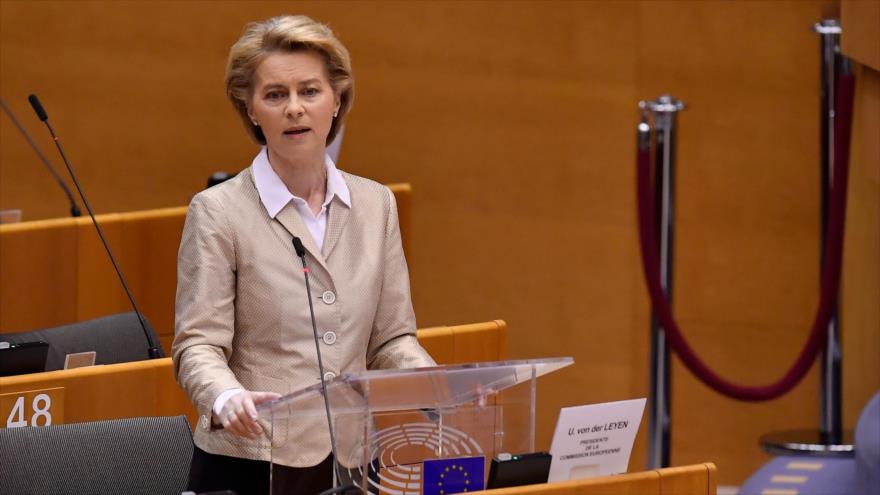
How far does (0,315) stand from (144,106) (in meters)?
1.40

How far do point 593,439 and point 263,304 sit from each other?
0.60 meters

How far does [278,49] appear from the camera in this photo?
2543 millimetres

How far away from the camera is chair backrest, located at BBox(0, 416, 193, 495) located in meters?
2.80

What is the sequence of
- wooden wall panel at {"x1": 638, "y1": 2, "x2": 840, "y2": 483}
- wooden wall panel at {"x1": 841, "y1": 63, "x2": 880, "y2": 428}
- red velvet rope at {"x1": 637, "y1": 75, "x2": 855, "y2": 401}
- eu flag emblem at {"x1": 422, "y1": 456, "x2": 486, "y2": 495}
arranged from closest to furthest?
1. eu flag emblem at {"x1": 422, "y1": 456, "x2": 486, "y2": 495}
2. red velvet rope at {"x1": 637, "y1": 75, "x2": 855, "y2": 401}
3. wooden wall panel at {"x1": 841, "y1": 63, "x2": 880, "y2": 428}
4. wooden wall panel at {"x1": 638, "y1": 2, "x2": 840, "y2": 483}

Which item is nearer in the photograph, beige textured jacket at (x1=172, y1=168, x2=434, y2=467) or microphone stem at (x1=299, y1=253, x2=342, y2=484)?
microphone stem at (x1=299, y1=253, x2=342, y2=484)

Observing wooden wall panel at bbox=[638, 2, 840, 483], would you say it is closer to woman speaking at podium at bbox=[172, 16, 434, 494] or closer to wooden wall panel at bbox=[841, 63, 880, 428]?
wooden wall panel at bbox=[841, 63, 880, 428]

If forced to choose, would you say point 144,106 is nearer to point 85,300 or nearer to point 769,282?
point 85,300

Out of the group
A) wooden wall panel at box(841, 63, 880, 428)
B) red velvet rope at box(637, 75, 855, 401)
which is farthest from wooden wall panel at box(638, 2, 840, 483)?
red velvet rope at box(637, 75, 855, 401)

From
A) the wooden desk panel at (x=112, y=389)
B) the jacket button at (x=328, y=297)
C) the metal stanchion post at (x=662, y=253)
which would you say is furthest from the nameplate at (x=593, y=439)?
the metal stanchion post at (x=662, y=253)

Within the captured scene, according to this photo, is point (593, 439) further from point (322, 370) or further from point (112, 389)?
point (112, 389)

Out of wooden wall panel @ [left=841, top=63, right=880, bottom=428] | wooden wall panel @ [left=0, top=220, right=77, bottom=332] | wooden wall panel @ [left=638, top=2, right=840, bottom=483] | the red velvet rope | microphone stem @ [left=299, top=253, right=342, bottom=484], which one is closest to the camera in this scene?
microphone stem @ [left=299, top=253, right=342, bottom=484]

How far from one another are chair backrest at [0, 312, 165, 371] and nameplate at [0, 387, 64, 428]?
0.40 m

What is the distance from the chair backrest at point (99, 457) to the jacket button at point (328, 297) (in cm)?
67

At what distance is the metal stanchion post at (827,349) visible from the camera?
17.4ft
